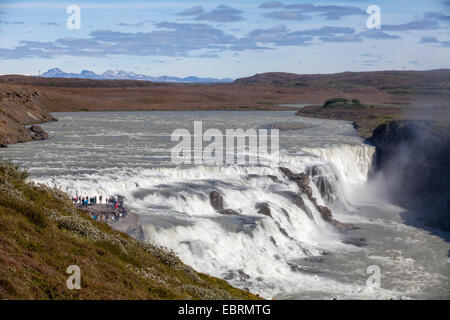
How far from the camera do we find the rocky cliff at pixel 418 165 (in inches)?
1709

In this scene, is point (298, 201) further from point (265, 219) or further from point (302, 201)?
point (265, 219)

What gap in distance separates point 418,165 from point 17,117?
5079 centimetres

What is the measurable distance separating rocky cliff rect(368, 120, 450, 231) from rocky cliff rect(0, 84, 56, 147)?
35.2 metres

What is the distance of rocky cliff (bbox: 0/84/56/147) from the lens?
169ft

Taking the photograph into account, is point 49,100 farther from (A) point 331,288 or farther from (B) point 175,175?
(A) point 331,288

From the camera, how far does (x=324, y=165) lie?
147ft

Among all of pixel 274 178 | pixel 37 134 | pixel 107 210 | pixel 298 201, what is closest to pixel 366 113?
pixel 37 134

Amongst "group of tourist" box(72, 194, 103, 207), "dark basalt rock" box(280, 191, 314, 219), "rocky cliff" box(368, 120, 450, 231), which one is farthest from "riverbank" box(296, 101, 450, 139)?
"group of tourist" box(72, 194, 103, 207)

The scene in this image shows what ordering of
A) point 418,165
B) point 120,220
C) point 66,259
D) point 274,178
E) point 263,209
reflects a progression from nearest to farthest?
point 66,259 < point 120,220 < point 263,209 < point 274,178 < point 418,165

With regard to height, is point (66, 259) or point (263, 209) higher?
point (66, 259)

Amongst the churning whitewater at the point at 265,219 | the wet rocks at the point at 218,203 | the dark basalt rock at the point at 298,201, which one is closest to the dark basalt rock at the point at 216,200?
the wet rocks at the point at 218,203

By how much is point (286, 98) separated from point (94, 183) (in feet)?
465

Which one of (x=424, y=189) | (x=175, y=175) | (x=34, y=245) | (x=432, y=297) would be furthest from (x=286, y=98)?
(x=34, y=245)

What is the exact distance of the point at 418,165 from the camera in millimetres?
48156
